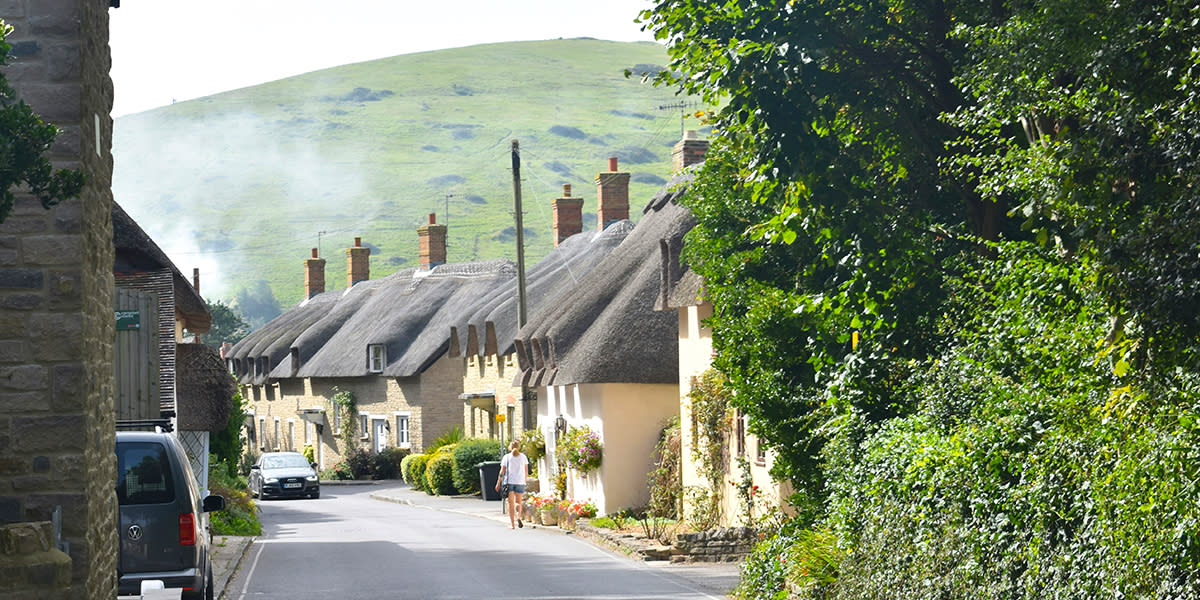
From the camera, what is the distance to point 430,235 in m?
61.1

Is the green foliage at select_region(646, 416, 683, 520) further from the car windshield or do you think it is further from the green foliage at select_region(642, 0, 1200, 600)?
the car windshield

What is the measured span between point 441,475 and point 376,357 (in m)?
13.1

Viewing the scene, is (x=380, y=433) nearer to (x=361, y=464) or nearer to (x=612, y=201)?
(x=361, y=464)

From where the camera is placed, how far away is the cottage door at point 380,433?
55.4 m

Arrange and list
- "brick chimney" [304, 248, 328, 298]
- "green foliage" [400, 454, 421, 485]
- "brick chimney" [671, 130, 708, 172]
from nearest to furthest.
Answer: "brick chimney" [671, 130, 708, 172], "green foliage" [400, 454, 421, 485], "brick chimney" [304, 248, 328, 298]

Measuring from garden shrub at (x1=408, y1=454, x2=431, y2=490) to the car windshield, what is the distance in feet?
11.5

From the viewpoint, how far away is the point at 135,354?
20.3m

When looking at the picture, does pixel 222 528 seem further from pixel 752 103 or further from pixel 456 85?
pixel 456 85

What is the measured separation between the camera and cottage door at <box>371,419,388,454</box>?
5544 centimetres

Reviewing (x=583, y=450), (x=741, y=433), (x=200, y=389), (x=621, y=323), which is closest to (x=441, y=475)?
(x=583, y=450)

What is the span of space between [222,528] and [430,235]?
112 feet

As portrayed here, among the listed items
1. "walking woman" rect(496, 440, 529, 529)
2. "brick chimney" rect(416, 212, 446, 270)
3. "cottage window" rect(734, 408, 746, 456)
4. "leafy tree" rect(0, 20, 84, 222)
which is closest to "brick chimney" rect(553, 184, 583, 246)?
"brick chimney" rect(416, 212, 446, 270)

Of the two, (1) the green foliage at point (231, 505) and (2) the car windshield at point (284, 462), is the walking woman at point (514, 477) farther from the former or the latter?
(2) the car windshield at point (284, 462)

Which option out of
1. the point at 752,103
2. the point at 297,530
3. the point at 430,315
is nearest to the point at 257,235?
A: the point at 430,315
